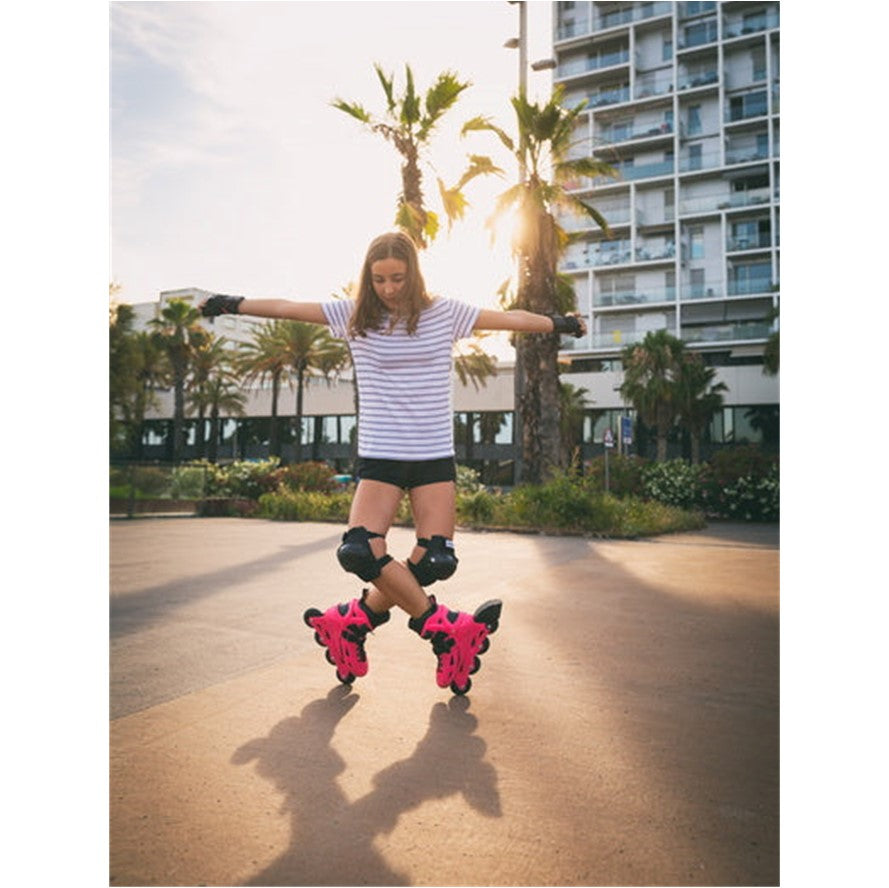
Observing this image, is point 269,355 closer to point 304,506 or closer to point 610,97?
point 304,506

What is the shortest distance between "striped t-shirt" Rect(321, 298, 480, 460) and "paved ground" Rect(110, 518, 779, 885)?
888 millimetres

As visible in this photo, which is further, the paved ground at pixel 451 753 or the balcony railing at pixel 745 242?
the balcony railing at pixel 745 242

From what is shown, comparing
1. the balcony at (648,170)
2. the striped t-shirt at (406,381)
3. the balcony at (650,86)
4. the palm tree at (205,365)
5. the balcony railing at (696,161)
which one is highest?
the balcony at (650,86)

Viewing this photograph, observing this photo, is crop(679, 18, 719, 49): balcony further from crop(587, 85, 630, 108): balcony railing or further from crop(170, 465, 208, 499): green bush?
crop(170, 465, 208, 499): green bush

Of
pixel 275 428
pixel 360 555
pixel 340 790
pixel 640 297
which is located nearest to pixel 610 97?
pixel 640 297

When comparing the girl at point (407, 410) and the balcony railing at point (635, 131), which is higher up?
the balcony railing at point (635, 131)

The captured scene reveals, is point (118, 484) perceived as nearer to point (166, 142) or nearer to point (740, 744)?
point (166, 142)

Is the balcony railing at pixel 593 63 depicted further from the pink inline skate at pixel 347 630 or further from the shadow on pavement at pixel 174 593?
the pink inline skate at pixel 347 630

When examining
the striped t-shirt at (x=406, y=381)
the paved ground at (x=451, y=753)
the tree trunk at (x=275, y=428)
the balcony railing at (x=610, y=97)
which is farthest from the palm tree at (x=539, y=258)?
the balcony railing at (x=610, y=97)

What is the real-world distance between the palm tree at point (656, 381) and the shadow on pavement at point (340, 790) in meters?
26.3

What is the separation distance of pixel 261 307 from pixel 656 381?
89.4ft

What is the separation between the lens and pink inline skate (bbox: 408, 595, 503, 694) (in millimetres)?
2389

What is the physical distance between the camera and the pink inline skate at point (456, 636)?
94.0 inches
